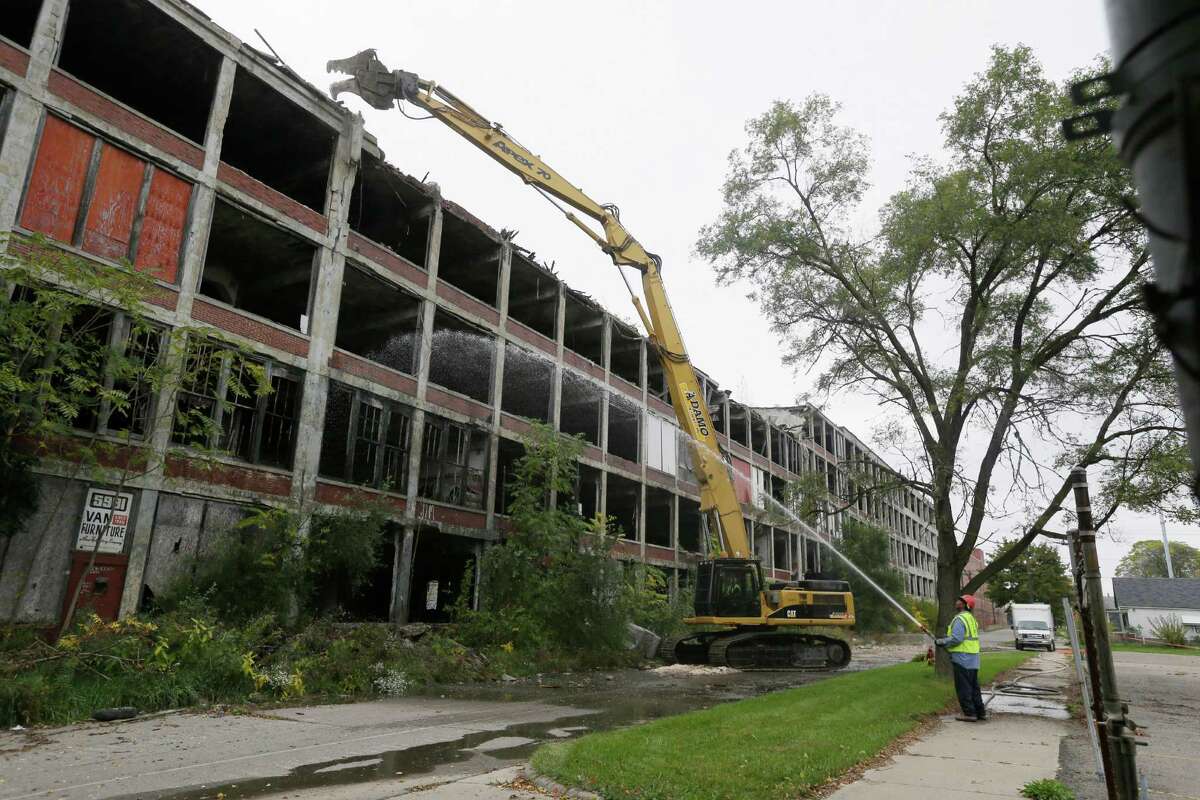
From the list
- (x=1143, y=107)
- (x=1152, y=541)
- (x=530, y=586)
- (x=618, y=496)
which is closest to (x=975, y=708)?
(x=530, y=586)

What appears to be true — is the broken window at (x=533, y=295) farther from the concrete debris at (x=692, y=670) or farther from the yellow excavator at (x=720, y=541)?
Answer: the concrete debris at (x=692, y=670)

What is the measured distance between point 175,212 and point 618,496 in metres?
21.6

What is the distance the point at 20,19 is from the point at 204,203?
5258mm

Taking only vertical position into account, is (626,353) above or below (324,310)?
above

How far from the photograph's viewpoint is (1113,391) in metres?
14.2

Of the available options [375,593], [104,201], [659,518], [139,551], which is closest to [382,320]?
[375,593]

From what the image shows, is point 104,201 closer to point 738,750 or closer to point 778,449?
point 738,750

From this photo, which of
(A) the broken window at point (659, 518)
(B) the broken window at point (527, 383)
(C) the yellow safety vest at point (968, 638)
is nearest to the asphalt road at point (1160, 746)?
(C) the yellow safety vest at point (968, 638)

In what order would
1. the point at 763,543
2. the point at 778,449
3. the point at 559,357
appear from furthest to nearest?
1. the point at 778,449
2. the point at 763,543
3. the point at 559,357

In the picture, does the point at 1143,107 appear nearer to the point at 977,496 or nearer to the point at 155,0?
the point at 977,496

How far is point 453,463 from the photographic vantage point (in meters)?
22.5

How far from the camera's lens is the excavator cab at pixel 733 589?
760 inches

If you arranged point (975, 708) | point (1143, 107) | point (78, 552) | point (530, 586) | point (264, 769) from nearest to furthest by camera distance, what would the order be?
point (1143, 107) → point (264, 769) → point (975, 708) → point (78, 552) → point (530, 586)

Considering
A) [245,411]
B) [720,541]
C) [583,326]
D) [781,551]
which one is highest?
[583,326]
